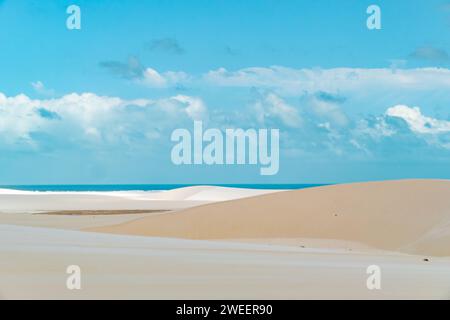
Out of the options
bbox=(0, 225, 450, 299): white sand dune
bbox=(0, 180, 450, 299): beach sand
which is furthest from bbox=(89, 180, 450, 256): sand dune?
bbox=(0, 225, 450, 299): white sand dune

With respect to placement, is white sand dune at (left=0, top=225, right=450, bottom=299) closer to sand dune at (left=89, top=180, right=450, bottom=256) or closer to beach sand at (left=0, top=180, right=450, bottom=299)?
beach sand at (left=0, top=180, right=450, bottom=299)

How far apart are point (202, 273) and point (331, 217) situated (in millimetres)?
12380

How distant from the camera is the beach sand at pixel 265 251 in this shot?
10.5 meters

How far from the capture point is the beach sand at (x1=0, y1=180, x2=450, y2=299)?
413 inches

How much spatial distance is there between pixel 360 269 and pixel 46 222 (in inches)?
846

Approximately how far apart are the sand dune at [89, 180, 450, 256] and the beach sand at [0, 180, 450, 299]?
0.04 meters

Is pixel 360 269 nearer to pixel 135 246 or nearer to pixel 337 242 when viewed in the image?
pixel 135 246

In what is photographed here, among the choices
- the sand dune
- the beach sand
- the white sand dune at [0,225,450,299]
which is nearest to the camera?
the white sand dune at [0,225,450,299]

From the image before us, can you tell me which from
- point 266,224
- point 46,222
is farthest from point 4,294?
point 46,222

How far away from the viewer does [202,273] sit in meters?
12.1

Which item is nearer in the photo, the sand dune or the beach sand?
the beach sand

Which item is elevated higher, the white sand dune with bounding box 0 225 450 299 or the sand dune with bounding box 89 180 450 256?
the sand dune with bounding box 89 180 450 256

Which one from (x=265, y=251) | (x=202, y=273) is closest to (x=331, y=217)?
(x=265, y=251)

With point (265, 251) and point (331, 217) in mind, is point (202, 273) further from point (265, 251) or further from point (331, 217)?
point (331, 217)
